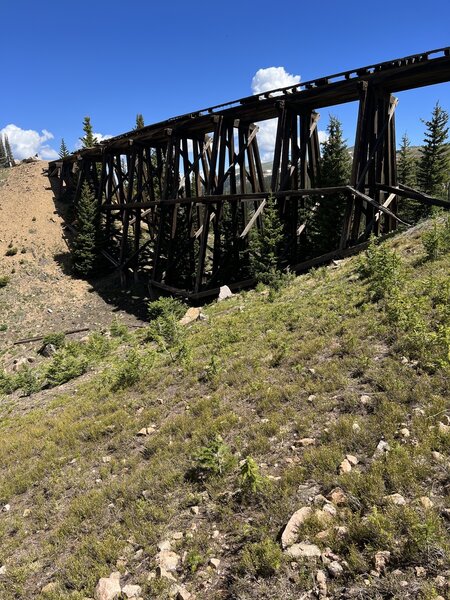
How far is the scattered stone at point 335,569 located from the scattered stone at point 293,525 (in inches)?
14.8

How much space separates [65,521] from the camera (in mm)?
4426

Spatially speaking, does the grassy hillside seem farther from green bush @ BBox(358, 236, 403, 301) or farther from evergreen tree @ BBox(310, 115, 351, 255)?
evergreen tree @ BBox(310, 115, 351, 255)

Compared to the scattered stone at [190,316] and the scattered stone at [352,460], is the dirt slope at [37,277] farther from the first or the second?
the scattered stone at [352,460]

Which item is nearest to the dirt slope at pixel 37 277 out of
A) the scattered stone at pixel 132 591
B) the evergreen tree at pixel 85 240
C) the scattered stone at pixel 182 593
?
the evergreen tree at pixel 85 240

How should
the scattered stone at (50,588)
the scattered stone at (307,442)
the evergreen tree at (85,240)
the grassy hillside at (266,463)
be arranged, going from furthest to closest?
the evergreen tree at (85,240) < the scattered stone at (307,442) < the scattered stone at (50,588) < the grassy hillside at (266,463)

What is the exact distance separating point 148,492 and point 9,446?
4.02 metres

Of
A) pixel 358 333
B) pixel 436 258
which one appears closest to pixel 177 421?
pixel 358 333

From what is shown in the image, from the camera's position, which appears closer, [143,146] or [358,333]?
[358,333]

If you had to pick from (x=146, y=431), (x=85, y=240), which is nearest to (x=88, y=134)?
(x=85, y=240)

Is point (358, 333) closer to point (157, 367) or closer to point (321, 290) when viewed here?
point (321, 290)

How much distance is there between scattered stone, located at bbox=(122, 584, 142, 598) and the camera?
3.15 m

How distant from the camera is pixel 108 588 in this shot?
328cm

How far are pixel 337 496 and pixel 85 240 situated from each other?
79.4 feet

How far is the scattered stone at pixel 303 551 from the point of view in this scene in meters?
2.91
